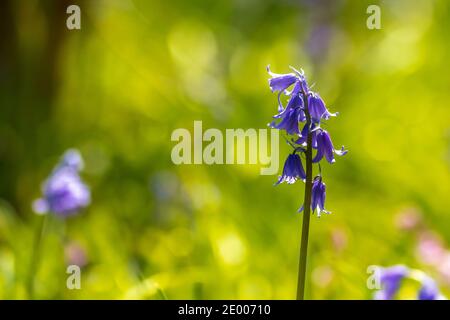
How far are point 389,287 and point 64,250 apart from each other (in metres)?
1.83

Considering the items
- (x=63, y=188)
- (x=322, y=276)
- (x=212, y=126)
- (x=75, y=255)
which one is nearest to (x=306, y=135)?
(x=63, y=188)

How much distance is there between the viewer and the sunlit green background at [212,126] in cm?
398

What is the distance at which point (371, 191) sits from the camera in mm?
5266

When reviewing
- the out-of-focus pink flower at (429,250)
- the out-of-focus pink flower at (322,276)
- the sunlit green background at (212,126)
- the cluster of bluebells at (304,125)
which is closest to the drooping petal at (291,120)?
the cluster of bluebells at (304,125)

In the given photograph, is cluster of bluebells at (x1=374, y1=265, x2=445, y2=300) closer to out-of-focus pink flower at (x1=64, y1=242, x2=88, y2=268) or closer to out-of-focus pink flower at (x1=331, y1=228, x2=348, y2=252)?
out-of-focus pink flower at (x1=331, y1=228, x2=348, y2=252)

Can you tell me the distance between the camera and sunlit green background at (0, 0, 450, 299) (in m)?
3.98

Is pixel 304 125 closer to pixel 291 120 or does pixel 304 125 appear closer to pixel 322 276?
pixel 291 120

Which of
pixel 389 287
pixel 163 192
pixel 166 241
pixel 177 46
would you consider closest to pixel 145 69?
pixel 177 46

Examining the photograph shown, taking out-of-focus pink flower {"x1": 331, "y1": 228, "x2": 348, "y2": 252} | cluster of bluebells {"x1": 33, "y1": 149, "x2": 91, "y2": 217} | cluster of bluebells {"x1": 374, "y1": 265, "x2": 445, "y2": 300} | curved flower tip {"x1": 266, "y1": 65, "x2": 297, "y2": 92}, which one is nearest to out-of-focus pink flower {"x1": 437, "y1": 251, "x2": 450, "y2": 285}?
out-of-focus pink flower {"x1": 331, "y1": 228, "x2": 348, "y2": 252}

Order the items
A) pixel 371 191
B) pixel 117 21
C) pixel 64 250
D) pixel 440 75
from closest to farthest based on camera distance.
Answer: pixel 64 250 → pixel 371 191 → pixel 440 75 → pixel 117 21

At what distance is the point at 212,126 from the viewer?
18.4 ft

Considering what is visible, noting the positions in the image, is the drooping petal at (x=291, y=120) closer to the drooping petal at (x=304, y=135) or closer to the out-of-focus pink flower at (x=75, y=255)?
the drooping petal at (x=304, y=135)

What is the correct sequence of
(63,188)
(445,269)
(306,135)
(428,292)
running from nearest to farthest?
(306,135) < (428,292) < (63,188) < (445,269)
